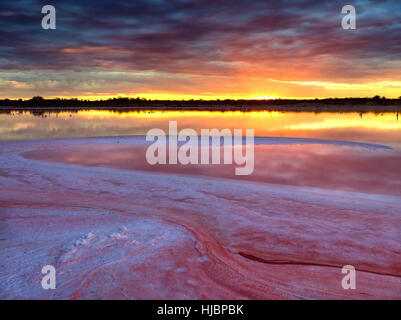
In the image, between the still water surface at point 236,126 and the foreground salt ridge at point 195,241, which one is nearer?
the foreground salt ridge at point 195,241

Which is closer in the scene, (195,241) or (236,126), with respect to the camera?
(195,241)

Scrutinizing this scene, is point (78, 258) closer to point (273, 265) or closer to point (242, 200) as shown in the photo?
point (273, 265)

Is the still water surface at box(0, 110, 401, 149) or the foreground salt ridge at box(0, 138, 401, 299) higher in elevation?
the still water surface at box(0, 110, 401, 149)

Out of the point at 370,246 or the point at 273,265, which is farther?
the point at 370,246

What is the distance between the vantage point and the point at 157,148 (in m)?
18.8

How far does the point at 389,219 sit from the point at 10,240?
7.53m

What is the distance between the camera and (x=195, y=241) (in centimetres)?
601

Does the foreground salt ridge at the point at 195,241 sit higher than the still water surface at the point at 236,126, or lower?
lower

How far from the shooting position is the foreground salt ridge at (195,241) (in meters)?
4.54

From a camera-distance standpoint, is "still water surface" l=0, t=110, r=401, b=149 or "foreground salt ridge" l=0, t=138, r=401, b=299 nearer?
"foreground salt ridge" l=0, t=138, r=401, b=299

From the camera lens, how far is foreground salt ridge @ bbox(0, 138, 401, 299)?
4.54 metres
